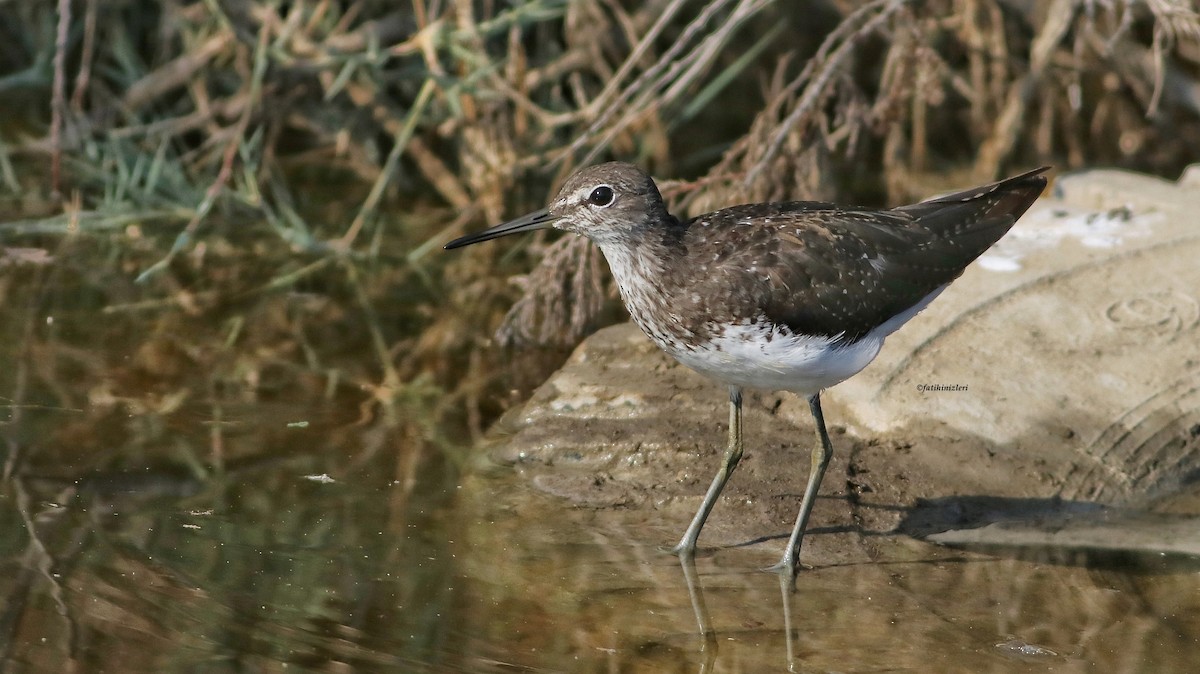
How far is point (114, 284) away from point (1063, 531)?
4925mm

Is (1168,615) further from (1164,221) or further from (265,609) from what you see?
(265,609)

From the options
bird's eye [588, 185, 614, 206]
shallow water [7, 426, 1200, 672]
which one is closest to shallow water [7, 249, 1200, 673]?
shallow water [7, 426, 1200, 672]

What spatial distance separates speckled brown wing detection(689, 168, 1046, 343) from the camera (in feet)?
16.8

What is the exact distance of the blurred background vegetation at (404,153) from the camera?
6.59 meters

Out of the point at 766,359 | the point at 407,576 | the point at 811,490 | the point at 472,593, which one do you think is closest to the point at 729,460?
the point at 811,490

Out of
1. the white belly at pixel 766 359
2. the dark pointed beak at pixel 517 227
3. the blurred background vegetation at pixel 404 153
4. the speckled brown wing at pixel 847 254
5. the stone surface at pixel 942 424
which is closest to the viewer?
the white belly at pixel 766 359

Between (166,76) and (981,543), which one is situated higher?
(166,76)

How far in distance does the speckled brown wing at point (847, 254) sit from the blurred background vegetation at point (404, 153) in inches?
57.6

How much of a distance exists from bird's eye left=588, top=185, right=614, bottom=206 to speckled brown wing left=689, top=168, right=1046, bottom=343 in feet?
1.15

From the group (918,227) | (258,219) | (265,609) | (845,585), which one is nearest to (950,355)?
(918,227)

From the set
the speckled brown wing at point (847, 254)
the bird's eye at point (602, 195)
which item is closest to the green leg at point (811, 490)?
the speckled brown wing at point (847, 254)

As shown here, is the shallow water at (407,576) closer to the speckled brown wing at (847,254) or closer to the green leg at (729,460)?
the green leg at (729,460)

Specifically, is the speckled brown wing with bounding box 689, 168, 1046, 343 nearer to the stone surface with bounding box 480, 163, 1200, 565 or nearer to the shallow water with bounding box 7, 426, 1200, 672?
the stone surface with bounding box 480, 163, 1200, 565

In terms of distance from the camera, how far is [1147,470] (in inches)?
227
